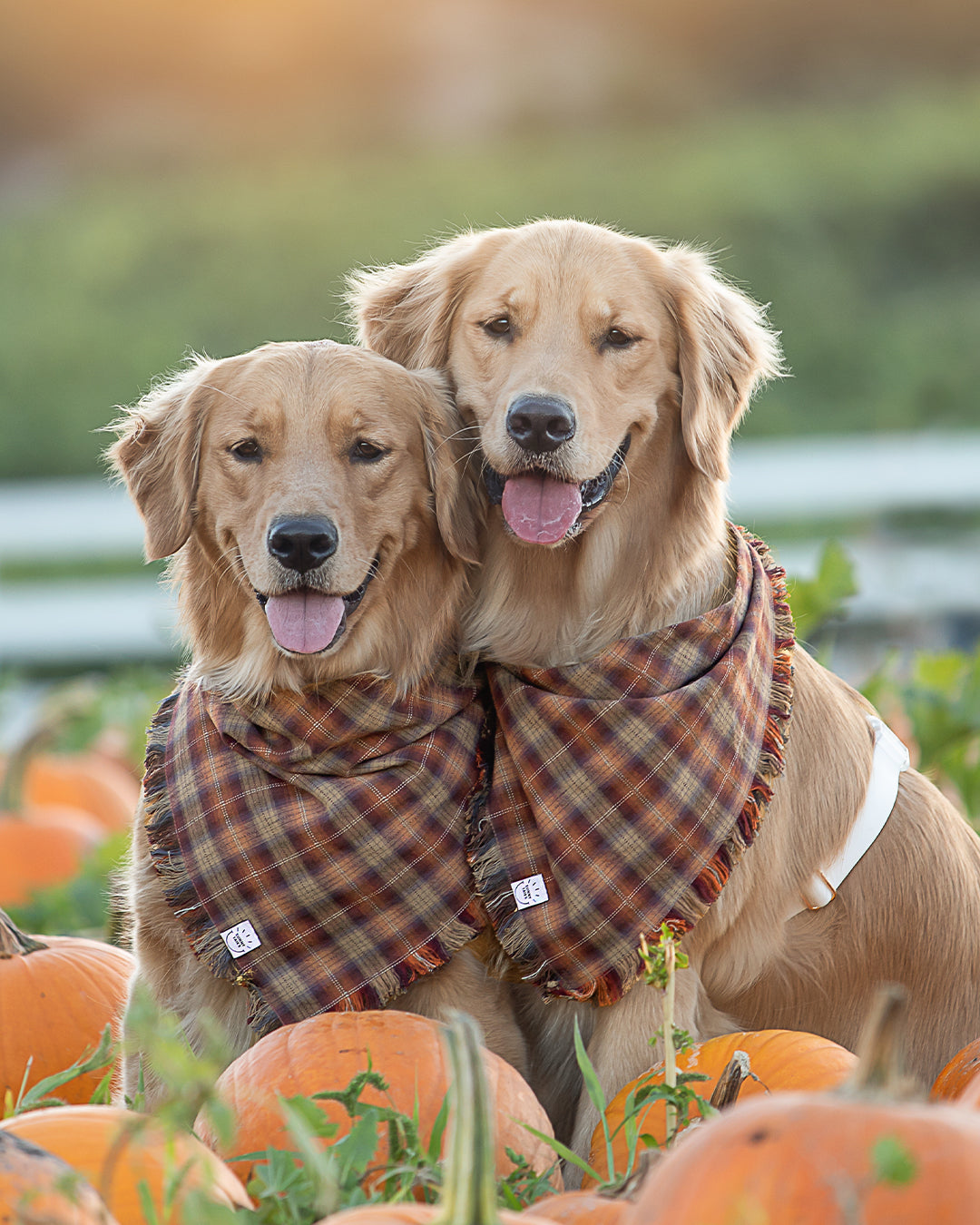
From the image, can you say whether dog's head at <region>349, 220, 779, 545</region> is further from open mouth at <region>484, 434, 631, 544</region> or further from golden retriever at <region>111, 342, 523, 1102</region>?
golden retriever at <region>111, 342, 523, 1102</region>

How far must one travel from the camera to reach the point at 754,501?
9414mm

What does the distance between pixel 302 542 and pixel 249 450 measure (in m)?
0.24

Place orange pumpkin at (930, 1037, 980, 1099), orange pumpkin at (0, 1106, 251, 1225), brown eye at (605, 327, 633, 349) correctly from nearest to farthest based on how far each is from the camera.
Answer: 1. orange pumpkin at (0, 1106, 251, 1225)
2. orange pumpkin at (930, 1037, 980, 1099)
3. brown eye at (605, 327, 633, 349)

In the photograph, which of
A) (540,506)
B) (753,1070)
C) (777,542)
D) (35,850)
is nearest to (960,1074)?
(753,1070)

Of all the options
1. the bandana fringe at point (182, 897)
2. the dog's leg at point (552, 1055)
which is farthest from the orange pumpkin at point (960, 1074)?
the bandana fringe at point (182, 897)

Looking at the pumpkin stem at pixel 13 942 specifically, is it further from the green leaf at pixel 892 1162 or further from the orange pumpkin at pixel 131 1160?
the green leaf at pixel 892 1162

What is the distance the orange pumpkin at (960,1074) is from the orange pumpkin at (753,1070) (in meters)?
0.27

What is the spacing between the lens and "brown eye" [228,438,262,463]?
7.72 feet

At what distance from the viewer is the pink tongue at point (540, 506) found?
2352mm

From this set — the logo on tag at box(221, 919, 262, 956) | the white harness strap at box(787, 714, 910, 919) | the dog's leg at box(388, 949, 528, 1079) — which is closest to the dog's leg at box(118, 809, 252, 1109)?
the logo on tag at box(221, 919, 262, 956)

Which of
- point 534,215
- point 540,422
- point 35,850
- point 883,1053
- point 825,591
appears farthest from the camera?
point 534,215

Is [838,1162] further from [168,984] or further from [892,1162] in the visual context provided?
[168,984]

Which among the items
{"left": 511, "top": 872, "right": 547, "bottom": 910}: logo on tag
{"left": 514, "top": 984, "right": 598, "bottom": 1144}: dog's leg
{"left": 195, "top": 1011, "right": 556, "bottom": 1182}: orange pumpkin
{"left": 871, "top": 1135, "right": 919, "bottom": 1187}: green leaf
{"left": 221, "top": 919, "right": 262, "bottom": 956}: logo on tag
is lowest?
{"left": 514, "top": 984, "right": 598, "bottom": 1144}: dog's leg

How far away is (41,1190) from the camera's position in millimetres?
1146
